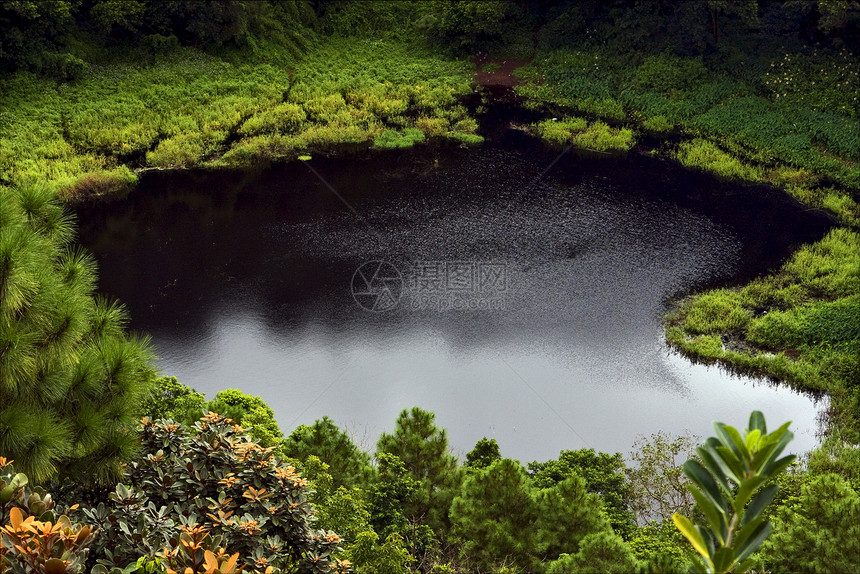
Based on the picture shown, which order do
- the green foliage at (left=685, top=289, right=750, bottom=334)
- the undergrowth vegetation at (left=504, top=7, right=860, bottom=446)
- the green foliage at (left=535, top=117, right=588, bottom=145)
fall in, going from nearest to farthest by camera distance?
1. the undergrowth vegetation at (left=504, top=7, right=860, bottom=446)
2. the green foliage at (left=685, top=289, right=750, bottom=334)
3. the green foliage at (left=535, top=117, right=588, bottom=145)

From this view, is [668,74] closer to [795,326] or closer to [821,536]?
[795,326]

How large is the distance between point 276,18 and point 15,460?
30.7m

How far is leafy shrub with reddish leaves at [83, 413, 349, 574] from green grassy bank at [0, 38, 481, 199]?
722 inches

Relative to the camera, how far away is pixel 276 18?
34938 millimetres

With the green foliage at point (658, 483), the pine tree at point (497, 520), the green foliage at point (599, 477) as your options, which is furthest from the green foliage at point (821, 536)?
the green foliage at point (658, 483)

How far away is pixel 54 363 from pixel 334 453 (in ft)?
17.0

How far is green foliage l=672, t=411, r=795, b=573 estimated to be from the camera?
380 cm

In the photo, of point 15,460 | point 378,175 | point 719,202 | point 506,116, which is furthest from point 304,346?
point 506,116

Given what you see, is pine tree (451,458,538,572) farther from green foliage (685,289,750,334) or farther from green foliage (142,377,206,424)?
green foliage (685,289,750,334)

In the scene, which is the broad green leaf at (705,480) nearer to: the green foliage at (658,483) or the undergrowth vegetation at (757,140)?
the green foliage at (658,483)

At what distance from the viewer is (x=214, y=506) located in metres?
7.07

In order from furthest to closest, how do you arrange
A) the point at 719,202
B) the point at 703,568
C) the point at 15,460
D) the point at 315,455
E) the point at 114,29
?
the point at 114,29 → the point at 719,202 → the point at 315,455 → the point at 15,460 → the point at 703,568

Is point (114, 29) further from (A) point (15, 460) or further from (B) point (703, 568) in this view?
(B) point (703, 568)

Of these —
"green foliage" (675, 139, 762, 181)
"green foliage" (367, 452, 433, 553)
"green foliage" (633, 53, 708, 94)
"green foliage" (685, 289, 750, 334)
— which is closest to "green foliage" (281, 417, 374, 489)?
"green foliage" (367, 452, 433, 553)
